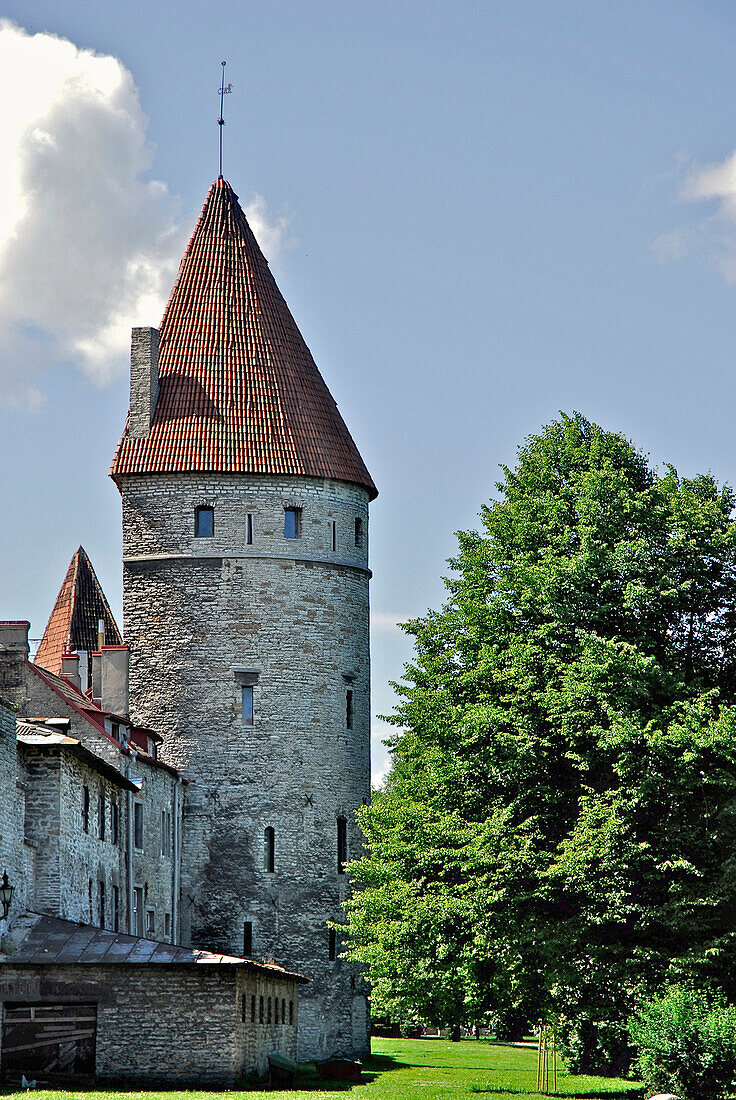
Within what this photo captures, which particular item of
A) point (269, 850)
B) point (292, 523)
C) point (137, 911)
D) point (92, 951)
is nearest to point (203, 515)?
point (292, 523)

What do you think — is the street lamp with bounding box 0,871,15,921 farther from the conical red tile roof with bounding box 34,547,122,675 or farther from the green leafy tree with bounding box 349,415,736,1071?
the conical red tile roof with bounding box 34,547,122,675

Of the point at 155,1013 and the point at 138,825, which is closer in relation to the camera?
the point at 155,1013


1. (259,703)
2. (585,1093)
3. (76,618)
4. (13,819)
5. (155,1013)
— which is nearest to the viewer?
(155,1013)

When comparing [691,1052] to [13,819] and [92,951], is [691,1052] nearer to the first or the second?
[92,951]

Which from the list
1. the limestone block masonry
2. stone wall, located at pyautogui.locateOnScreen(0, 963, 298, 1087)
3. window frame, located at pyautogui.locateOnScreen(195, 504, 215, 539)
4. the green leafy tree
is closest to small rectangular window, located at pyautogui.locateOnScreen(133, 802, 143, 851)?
the limestone block masonry

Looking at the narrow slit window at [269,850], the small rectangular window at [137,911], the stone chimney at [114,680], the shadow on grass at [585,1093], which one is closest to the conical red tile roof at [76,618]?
the stone chimney at [114,680]

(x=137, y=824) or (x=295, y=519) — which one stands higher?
(x=295, y=519)

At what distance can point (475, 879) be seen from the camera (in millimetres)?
34969

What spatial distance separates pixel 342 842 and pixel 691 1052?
20.6 metres

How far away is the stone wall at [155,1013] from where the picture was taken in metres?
31.4

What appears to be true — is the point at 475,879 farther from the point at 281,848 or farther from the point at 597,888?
the point at 281,848

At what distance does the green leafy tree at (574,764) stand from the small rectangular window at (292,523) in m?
11.9

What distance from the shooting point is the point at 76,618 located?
57875 millimetres

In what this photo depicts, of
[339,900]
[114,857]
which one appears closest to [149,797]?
[114,857]
